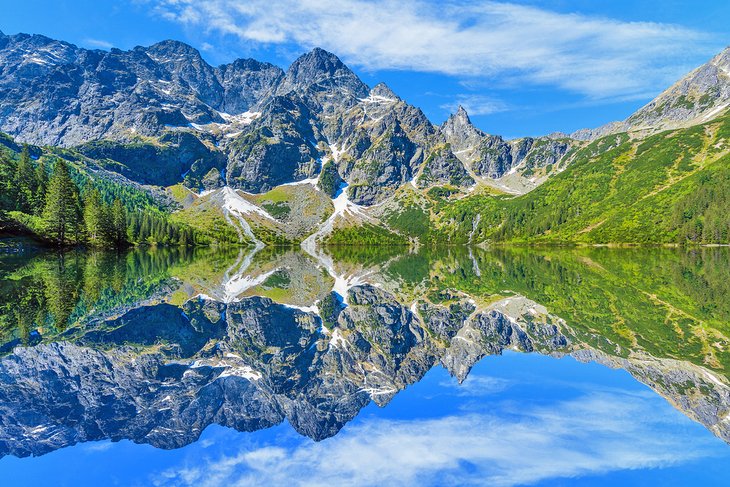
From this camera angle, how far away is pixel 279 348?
27.9m

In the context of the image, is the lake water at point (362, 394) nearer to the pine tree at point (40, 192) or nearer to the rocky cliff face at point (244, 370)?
the rocky cliff face at point (244, 370)

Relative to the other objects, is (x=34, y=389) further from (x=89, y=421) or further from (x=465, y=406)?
(x=465, y=406)

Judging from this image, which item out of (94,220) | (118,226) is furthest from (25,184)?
(118,226)

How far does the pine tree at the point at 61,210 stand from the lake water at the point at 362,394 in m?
82.0

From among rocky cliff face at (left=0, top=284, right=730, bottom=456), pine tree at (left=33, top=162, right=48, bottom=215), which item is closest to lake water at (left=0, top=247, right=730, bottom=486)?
rocky cliff face at (left=0, top=284, right=730, bottom=456)

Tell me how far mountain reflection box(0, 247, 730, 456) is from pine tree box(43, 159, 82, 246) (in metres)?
68.0

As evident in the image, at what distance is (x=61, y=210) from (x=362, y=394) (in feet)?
382

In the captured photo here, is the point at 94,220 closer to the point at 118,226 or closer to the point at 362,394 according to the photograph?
the point at 118,226

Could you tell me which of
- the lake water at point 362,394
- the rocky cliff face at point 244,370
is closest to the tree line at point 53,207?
the lake water at point 362,394

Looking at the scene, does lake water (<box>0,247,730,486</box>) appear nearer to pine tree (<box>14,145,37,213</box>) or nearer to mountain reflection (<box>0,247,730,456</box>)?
mountain reflection (<box>0,247,730,456</box>)

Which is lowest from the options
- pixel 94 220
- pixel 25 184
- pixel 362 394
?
pixel 362 394

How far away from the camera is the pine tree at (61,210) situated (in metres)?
105

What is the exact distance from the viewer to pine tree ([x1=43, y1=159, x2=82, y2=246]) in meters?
105

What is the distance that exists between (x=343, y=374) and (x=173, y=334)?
1336cm
